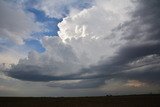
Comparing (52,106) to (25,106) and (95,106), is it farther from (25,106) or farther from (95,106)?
(95,106)

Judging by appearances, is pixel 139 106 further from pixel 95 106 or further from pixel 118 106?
pixel 95 106

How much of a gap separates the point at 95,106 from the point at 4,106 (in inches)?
670

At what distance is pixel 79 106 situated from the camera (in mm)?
43594

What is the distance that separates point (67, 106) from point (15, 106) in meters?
9.72

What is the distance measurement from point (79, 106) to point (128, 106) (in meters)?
9.13

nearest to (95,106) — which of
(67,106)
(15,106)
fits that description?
(67,106)

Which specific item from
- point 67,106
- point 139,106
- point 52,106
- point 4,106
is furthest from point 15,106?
point 139,106

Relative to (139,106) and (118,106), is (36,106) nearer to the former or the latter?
(118,106)

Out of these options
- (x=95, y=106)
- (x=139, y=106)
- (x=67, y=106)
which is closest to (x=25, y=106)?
(x=67, y=106)

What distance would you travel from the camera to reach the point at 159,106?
42375 millimetres

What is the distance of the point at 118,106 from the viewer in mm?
43906

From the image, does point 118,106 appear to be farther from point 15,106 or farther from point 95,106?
point 15,106

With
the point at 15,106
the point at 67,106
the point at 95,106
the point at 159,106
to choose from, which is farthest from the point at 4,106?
the point at 159,106

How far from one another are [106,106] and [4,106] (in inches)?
753
